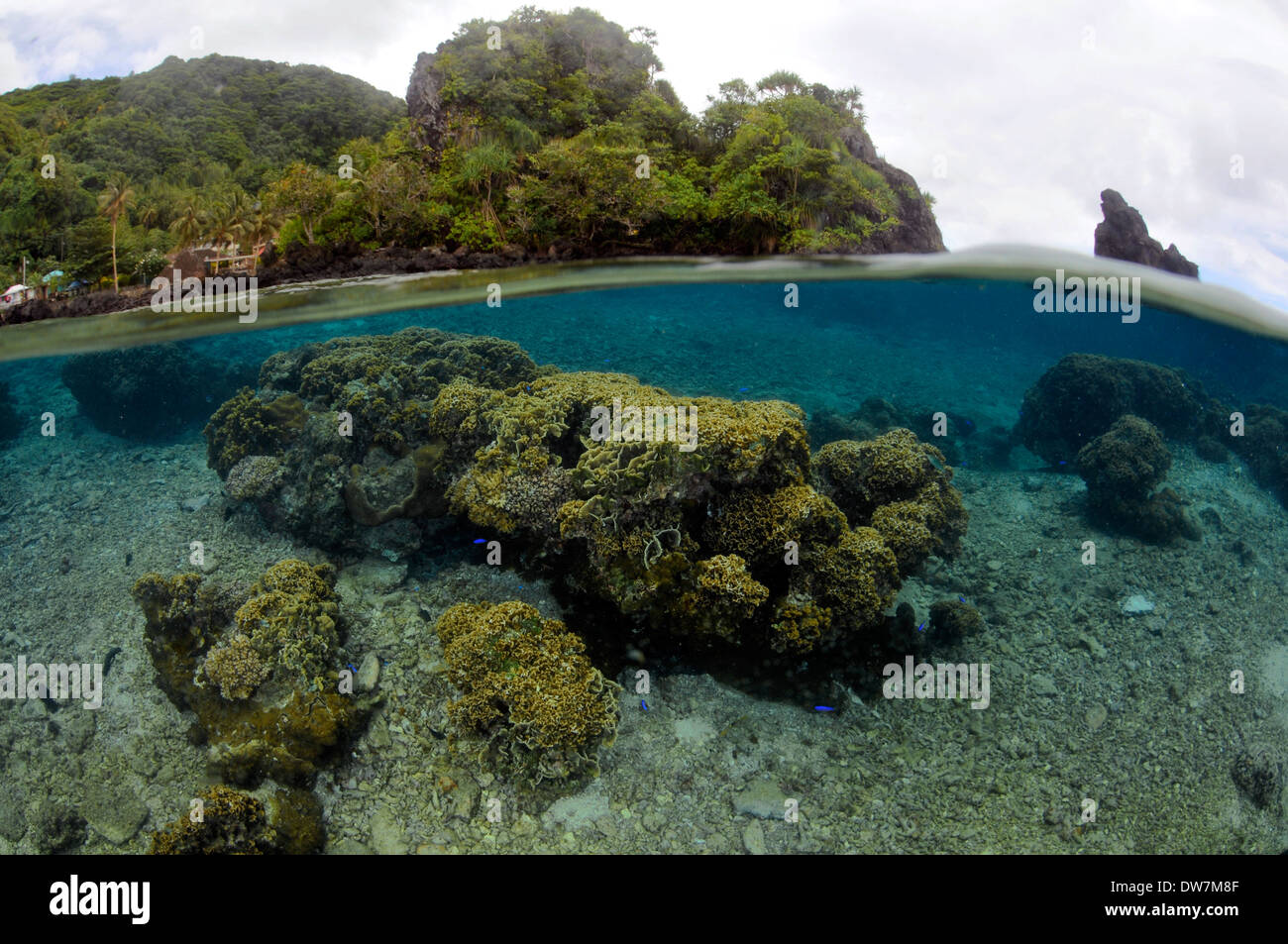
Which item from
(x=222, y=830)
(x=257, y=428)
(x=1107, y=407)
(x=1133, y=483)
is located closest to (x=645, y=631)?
(x=222, y=830)

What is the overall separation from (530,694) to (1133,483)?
1051 centimetres

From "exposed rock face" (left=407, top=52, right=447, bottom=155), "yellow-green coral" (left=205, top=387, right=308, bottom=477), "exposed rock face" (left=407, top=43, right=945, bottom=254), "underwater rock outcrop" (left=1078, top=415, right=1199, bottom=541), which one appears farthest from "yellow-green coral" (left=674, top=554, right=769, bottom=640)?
"exposed rock face" (left=407, top=52, right=447, bottom=155)

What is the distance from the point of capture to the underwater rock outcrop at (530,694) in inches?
216

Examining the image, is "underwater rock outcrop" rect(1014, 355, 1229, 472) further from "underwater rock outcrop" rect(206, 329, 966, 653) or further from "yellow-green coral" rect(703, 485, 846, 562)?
"yellow-green coral" rect(703, 485, 846, 562)

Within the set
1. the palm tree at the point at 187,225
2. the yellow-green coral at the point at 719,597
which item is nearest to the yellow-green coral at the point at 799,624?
the yellow-green coral at the point at 719,597

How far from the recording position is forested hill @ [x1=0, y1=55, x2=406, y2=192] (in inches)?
408

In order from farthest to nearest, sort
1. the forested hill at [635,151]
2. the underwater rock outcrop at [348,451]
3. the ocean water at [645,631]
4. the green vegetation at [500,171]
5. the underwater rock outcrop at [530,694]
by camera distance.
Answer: the forested hill at [635,151]
the green vegetation at [500,171]
the underwater rock outcrop at [348,451]
the ocean water at [645,631]
the underwater rock outcrop at [530,694]

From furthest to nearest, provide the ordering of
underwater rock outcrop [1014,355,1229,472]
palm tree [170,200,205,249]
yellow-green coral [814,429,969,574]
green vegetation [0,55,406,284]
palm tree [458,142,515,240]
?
underwater rock outcrop [1014,355,1229,472] < palm tree [458,142,515,240] < green vegetation [0,55,406,284] < palm tree [170,200,205,249] < yellow-green coral [814,429,969,574]

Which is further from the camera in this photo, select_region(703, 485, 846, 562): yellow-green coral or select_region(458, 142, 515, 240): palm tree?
select_region(458, 142, 515, 240): palm tree

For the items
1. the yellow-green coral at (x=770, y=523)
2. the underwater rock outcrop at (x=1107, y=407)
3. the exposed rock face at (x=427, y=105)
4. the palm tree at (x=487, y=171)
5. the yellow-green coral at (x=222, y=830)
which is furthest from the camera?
the underwater rock outcrop at (x=1107, y=407)

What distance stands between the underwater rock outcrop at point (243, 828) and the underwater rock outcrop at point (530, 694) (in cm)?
158

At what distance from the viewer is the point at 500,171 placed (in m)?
9.83

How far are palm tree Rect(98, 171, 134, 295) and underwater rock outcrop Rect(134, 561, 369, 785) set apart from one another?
6.05m

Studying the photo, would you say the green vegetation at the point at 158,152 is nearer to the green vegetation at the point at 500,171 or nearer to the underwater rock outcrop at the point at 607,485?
the green vegetation at the point at 500,171
